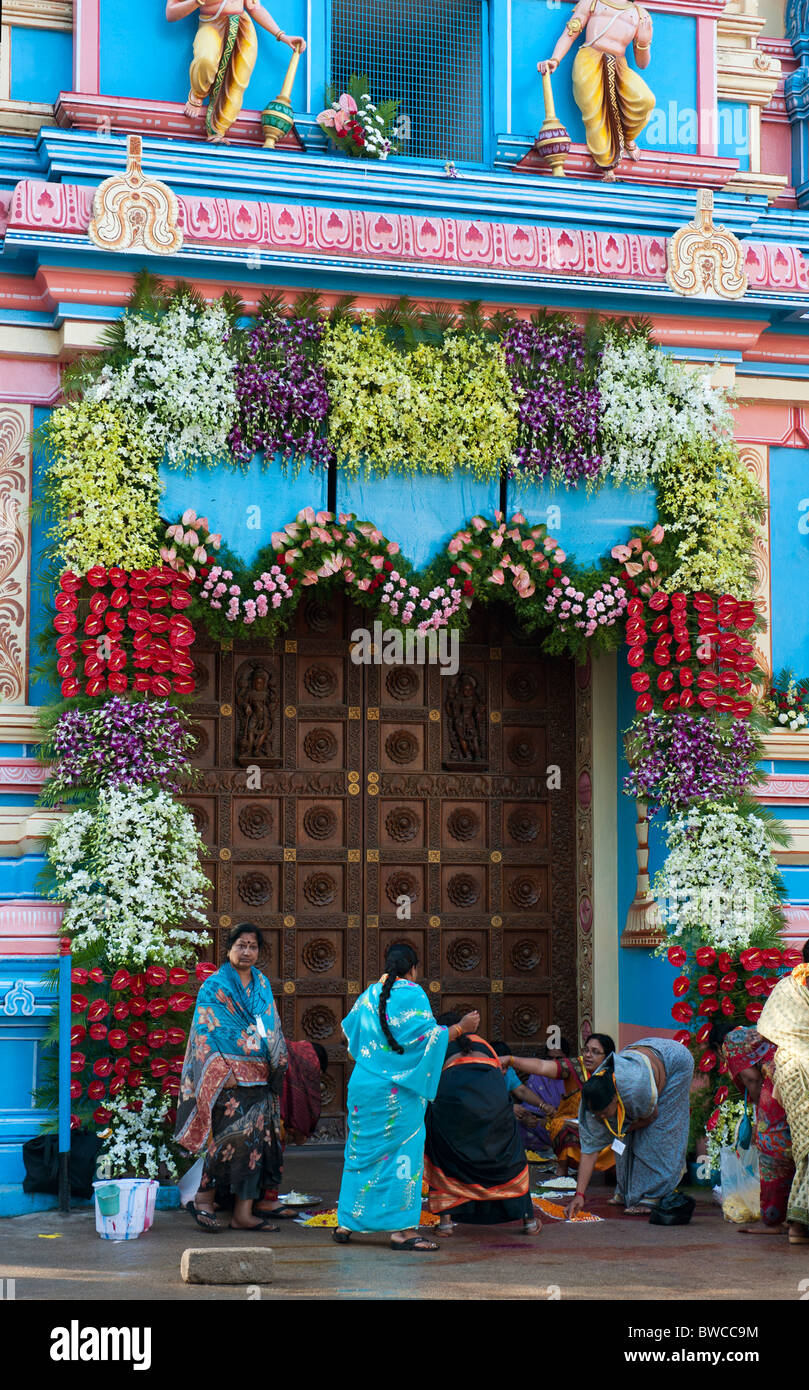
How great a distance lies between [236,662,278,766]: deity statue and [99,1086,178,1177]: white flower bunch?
2492mm

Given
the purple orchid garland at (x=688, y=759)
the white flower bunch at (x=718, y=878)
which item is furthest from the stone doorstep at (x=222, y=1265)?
the purple orchid garland at (x=688, y=759)

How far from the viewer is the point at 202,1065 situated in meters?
7.88

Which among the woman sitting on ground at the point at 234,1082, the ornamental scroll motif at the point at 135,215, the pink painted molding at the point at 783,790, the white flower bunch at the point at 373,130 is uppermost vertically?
the white flower bunch at the point at 373,130

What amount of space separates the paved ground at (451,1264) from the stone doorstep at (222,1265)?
0.23ft

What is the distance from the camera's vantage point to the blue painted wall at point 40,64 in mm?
9953

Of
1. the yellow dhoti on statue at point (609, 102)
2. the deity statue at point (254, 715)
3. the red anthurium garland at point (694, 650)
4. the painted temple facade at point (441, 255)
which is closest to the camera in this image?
the painted temple facade at point (441, 255)

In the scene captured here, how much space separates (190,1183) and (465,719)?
12.1 ft

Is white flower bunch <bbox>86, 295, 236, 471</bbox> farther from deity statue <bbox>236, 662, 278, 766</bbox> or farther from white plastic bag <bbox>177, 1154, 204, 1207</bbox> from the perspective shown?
white plastic bag <bbox>177, 1154, 204, 1207</bbox>

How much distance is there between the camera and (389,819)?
35.6 ft

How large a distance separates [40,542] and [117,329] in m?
1.25

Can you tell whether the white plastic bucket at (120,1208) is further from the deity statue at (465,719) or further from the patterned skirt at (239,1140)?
the deity statue at (465,719)

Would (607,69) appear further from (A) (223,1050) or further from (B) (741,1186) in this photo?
(B) (741,1186)

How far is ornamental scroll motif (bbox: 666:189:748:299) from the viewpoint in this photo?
32.8ft

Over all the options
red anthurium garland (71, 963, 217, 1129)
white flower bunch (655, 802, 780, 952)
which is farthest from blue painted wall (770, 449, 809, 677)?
red anthurium garland (71, 963, 217, 1129)
